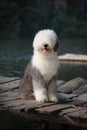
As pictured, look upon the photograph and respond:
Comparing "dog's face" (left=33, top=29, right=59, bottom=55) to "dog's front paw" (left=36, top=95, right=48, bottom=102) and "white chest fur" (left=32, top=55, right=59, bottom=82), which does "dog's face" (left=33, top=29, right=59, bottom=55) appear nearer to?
"white chest fur" (left=32, top=55, right=59, bottom=82)

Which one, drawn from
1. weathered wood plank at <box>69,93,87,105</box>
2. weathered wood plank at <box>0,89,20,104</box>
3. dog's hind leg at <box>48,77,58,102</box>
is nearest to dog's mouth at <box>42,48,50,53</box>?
dog's hind leg at <box>48,77,58,102</box>

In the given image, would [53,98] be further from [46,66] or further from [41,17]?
[41,17]

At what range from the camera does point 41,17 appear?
29.8 meters

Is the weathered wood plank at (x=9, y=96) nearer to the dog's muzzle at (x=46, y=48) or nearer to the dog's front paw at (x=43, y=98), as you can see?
the dog's front paw at (x=43, y=98)

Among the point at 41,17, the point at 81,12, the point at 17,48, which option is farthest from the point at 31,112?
the point at 81,12

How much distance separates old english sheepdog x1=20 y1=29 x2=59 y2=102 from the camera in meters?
7.58

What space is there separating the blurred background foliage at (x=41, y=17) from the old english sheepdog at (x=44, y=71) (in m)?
18.0

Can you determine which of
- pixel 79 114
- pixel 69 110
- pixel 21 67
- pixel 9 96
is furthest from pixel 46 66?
pixel 21 67

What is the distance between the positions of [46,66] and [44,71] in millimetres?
78

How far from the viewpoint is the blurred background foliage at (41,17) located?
2736 centimetres

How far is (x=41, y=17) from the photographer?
2981 cm

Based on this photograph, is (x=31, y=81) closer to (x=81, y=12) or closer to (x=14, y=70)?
(x=14, y=70)

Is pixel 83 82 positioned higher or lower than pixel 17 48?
lower

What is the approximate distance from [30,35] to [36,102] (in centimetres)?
1972
